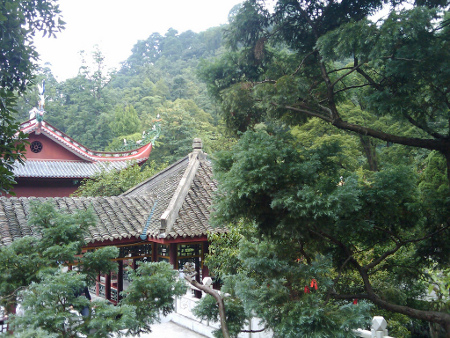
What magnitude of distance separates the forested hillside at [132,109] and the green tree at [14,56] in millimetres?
12801

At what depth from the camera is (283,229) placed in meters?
3.34

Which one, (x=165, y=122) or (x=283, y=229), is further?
(x=165, y=122)

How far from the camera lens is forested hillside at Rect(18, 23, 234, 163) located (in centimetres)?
2166

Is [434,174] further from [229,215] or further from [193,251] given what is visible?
[193,251]

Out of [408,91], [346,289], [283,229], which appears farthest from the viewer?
[346,289]

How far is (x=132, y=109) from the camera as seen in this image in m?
27.5

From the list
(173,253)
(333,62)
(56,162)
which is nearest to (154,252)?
(173,253)

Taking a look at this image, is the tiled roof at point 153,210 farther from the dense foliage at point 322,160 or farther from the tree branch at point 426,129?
the tree branch at point 426,129

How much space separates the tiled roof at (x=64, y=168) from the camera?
12.8m

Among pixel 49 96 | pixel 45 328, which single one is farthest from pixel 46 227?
pixel 49 96

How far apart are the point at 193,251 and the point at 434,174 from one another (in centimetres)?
488

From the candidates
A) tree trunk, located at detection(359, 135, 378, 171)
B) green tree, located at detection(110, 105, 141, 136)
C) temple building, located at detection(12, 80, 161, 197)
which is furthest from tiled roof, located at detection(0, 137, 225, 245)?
green tree, located at detection(110, 105, 141, 136)

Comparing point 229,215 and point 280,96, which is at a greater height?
point 280,96

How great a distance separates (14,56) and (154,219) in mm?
4776
